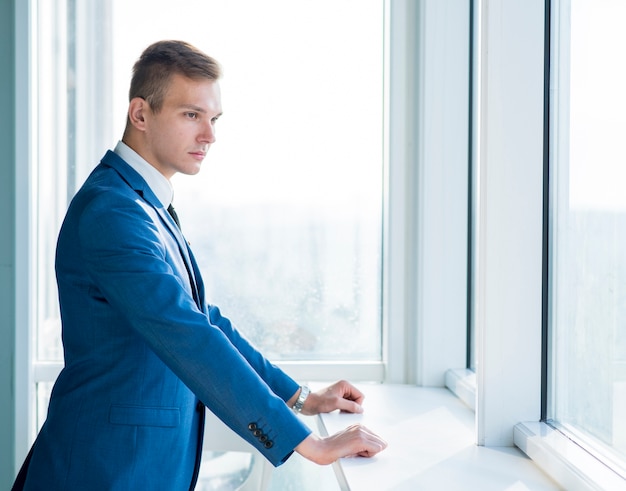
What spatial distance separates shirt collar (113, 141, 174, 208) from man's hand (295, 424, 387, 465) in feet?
2.07

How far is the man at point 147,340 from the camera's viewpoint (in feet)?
4.21

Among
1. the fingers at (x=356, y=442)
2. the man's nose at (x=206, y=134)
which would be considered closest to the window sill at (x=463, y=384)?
the fingers at (x=356, y=442)

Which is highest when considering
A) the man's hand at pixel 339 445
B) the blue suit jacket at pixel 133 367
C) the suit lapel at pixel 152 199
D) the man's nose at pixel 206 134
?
the man's nose at pixel 206 134

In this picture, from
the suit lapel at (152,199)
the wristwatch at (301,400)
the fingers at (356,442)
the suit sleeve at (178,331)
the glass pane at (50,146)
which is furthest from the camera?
the glass pane at (50,146)

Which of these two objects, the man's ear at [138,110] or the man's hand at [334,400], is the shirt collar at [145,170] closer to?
the man's ear at [138,110]

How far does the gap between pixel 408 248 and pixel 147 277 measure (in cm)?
157

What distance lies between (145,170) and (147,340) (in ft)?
1.50

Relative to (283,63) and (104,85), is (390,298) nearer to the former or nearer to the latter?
(283,63)

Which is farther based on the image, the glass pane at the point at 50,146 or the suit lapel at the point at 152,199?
the glass pane at the point at 50,146

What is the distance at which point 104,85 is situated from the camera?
9.09 feet

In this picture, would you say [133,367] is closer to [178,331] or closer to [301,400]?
[178,331]

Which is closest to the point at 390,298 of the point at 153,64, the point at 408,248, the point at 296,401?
the point at 408,248

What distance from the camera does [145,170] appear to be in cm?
160

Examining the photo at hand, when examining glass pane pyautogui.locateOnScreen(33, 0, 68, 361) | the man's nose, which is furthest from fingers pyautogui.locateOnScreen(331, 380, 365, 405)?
glass pane pyautogui.locateOnScreen(33, 0, 68, 361)
